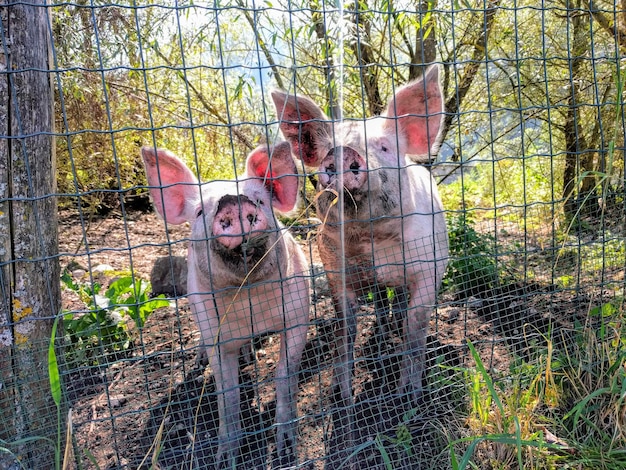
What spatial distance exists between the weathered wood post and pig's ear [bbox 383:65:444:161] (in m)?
1.75

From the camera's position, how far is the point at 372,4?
5.18 meters

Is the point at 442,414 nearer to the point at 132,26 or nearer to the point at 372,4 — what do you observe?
the point at 372,4

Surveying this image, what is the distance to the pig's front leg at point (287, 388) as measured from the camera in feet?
10.5

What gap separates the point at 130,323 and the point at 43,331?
1.58 metres

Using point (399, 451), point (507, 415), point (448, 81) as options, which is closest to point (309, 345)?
point (399, 451)

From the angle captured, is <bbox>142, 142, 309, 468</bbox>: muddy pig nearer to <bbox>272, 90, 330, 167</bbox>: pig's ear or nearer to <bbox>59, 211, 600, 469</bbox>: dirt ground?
<bbox>59, 211, 600, 469</bbox>: dirt ground

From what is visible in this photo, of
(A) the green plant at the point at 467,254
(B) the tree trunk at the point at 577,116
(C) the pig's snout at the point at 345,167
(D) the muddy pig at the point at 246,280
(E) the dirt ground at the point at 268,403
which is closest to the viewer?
(E) the dirt ground at the point at 268,403

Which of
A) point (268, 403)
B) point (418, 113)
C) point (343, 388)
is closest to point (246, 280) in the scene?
point (343, 388)

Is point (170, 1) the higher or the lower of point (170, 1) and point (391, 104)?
the higher

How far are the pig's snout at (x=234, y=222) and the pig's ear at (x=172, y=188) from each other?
0.42 meters

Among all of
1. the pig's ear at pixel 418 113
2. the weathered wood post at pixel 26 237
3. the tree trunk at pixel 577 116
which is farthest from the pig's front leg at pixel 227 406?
the tree trunk at pixel 577 116

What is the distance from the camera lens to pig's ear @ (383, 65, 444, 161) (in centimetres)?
330

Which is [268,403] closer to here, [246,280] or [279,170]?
[246,280]

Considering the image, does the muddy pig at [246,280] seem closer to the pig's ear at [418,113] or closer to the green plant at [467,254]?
the pig's ear at [418,113]
